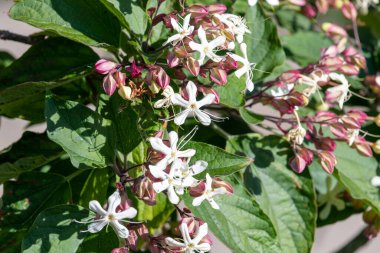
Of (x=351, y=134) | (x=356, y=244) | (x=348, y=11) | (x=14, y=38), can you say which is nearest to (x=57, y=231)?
(x=14, y=38)

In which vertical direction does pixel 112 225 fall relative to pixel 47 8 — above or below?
below

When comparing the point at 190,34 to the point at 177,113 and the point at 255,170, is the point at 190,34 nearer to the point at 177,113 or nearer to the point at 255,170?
the point at 177,113

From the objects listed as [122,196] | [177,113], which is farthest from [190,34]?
[122,196]

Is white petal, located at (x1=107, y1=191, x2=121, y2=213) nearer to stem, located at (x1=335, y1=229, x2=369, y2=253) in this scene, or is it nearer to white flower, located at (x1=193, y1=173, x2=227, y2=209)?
white flower, located at (x1=193, y1=173, x2=227, y2=209)

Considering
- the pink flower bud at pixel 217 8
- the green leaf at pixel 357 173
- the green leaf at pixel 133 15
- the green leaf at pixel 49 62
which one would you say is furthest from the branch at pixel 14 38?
the green leaf at pixel 357 173

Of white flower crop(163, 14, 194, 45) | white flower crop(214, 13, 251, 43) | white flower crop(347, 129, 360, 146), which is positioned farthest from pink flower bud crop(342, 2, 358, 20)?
white flower crop(163, 14, 194, 45)

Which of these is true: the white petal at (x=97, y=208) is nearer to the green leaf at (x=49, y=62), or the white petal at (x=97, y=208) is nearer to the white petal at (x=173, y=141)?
the white petal at (x=173, y=141)

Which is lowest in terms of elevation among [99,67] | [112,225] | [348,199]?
[348,199]
